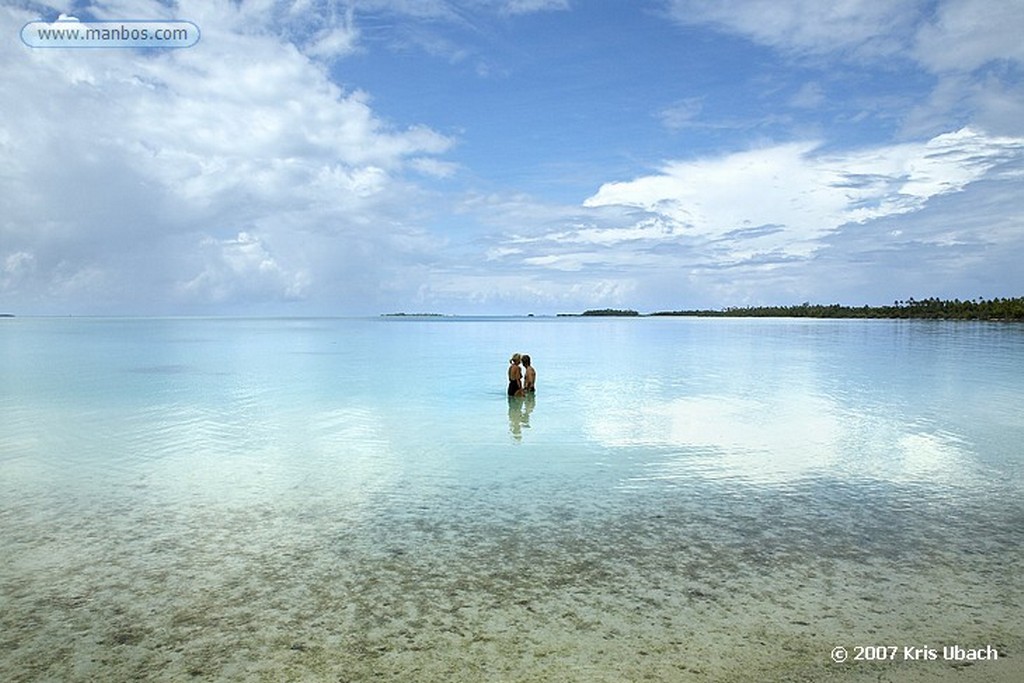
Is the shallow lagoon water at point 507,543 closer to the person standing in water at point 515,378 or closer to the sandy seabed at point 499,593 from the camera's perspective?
the sandy seabed at point 499,593

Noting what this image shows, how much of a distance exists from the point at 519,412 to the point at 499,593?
14396 mm

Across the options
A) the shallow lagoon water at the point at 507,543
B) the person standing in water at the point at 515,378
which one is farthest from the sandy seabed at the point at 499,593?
the person standing in water at the point at 515,378

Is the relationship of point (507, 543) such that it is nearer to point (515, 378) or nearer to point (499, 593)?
point (499, 593)

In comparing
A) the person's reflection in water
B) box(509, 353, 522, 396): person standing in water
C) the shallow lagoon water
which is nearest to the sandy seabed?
the shallow lagoon water

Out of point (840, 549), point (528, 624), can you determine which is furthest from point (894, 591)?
point (528, 624)

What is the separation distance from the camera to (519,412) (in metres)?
21.8

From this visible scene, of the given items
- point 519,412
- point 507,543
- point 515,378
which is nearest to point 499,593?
point 507,543

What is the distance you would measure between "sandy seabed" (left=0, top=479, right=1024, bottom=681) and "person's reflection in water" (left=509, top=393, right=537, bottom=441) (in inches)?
307

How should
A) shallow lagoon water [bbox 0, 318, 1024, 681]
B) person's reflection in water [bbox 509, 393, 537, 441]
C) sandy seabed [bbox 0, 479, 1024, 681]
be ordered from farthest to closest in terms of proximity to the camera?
person's reflection in water [bbox 509, 393, 537, 441], shallow lagoon water [bbox 0, 318, 1024, 681], sandy seabed [bbox 0, 479, 1024, 681]

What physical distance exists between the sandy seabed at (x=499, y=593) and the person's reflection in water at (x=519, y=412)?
25.6 ft

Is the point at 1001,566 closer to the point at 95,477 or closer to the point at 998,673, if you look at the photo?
the point at 998,673

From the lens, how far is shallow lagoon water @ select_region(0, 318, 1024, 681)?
6.14m

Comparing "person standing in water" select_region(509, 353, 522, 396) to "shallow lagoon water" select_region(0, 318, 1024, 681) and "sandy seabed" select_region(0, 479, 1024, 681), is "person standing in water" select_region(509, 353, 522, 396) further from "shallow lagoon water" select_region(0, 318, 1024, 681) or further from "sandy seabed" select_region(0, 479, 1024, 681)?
"sandy seabed" select_region(0, 479, 1024, 681)

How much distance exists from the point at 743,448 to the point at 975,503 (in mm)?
5330
